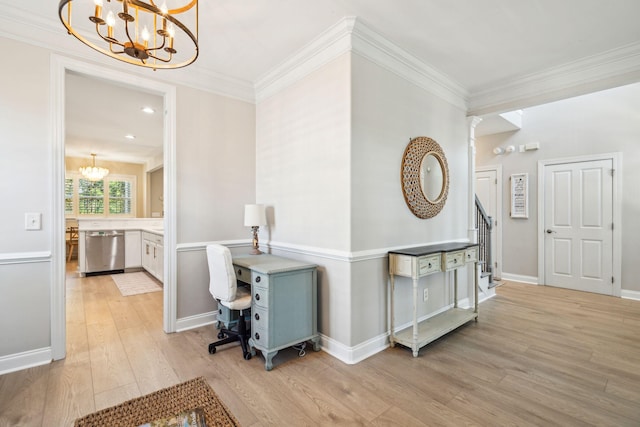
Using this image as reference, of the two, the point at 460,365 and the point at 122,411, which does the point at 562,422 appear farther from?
the point at 122,411

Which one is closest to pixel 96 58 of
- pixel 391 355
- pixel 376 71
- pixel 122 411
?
pixel 376 71

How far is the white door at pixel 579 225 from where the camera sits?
450 cm

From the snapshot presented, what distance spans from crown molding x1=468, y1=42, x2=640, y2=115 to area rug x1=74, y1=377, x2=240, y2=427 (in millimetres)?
4046

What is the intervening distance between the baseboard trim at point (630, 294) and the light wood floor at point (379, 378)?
1369 millimetres

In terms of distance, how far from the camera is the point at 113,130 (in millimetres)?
5262

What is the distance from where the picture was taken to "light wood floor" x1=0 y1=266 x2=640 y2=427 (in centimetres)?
185

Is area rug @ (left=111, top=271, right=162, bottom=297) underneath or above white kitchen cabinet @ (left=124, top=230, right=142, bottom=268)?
underneath

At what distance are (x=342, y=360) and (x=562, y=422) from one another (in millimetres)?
1425

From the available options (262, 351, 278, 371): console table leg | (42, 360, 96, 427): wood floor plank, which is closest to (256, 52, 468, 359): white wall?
(262, 351, 278, 371): console table leg

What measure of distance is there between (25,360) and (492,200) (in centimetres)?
655

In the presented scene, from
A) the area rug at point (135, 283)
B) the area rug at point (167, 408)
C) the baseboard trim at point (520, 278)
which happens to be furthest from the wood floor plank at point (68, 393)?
the baseboard trim at point (520, 278)

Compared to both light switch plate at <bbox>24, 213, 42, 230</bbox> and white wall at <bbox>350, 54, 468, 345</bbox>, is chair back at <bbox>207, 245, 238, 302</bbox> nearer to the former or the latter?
white wall at <bbox>350, 54, 468, 345</bbox>

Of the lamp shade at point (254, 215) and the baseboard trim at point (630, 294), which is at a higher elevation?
the lamp shade at point (254, 215)

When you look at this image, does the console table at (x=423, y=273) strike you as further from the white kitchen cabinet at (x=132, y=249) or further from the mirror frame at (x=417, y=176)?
the white kitchen cabinet at (x=132, y=249)
